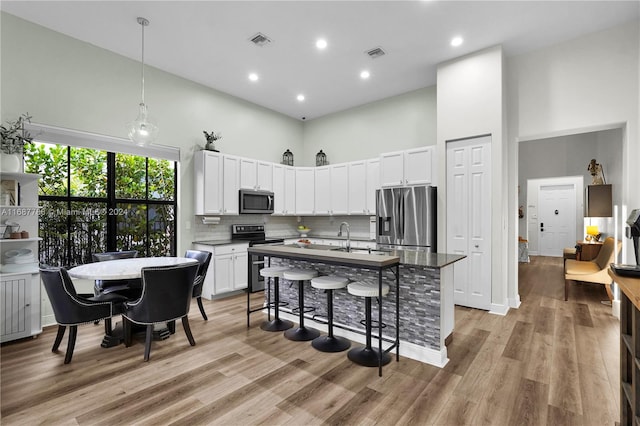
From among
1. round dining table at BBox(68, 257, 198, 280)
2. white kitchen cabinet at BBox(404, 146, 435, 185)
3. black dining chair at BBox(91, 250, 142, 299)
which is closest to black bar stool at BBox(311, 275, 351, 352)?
round dining table at BBox(68, 257, 198, 280)

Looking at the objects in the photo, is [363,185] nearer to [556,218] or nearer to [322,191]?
[322,191]

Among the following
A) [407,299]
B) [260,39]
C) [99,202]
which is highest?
[260,39]

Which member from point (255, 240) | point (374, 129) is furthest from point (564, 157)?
point (255, 240)

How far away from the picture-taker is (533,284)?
5617 mm

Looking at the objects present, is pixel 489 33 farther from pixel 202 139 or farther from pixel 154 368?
pixel 154 368

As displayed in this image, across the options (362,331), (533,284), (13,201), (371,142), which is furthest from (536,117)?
(13,201)

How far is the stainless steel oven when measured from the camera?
16.6 feet

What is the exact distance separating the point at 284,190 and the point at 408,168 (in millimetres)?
2446

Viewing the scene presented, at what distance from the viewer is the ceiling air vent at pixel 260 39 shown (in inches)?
147

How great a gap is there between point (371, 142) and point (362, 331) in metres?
3.88

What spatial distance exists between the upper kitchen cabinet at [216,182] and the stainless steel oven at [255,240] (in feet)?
1.57

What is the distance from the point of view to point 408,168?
4.77 metres

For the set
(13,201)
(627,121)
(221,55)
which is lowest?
(13,201)

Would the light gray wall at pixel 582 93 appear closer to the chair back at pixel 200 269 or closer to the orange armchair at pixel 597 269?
the orange armchair at pixel 597 269
